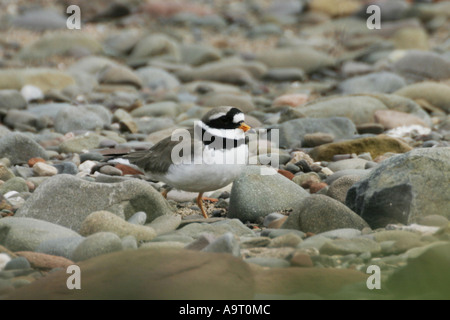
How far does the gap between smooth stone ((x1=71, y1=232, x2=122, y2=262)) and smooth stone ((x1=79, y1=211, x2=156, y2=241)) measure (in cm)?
41

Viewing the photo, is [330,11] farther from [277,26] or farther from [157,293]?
[157,293]

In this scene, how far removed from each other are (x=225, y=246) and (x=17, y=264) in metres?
1.72

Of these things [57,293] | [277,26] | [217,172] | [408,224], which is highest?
[277,26]

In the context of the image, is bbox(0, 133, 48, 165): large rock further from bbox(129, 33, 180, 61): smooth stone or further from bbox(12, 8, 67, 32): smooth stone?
bbox(12, 8, 67, 32): smooth stone

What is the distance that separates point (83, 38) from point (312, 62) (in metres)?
6.61

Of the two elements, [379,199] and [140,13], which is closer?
[379,199]

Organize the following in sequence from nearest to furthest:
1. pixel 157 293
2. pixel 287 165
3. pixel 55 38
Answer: pixel 157 293 → pixel 287 165 → pixel 55 38

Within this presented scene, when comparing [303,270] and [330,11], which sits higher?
[330,11]

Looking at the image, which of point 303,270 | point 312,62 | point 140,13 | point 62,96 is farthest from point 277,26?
point 303,270

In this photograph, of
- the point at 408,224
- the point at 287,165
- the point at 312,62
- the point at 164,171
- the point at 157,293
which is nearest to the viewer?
the point at 157,293

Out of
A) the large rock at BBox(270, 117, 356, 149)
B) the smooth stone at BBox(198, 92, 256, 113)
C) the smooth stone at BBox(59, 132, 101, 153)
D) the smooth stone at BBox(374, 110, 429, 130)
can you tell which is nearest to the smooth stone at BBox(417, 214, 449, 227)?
the large rock at BBox(270, 117, 356, 149)

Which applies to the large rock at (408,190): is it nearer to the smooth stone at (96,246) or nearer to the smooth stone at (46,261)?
the smooth stone at (96,246)

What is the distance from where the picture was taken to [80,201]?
6875mm

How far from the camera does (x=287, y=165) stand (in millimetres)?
8898
